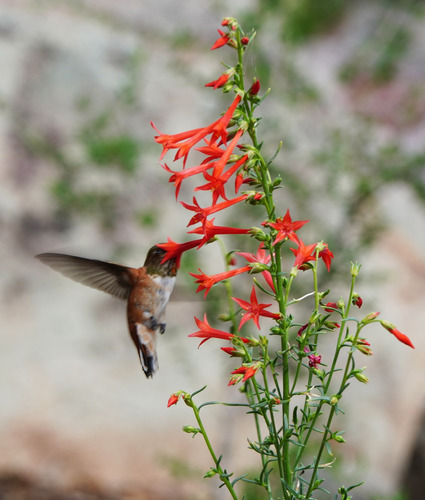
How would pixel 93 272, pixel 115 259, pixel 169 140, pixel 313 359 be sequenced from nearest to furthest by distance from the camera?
pixel 313 359 < pixel 169 140 < pixel 93 272 < pixel 115 259

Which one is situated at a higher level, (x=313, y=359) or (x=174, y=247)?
(x=174, y=247)

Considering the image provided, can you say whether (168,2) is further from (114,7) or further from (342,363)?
(342,363)

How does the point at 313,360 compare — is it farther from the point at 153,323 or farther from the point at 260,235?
the point at 153,323

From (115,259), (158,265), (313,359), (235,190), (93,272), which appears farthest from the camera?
(115,259)

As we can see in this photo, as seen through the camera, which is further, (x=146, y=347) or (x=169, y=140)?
(x=146, y=347)

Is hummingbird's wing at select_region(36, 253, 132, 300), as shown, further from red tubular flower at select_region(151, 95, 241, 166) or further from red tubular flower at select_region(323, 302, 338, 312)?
red tubular flower at select_region(323, 302, 338, 312)

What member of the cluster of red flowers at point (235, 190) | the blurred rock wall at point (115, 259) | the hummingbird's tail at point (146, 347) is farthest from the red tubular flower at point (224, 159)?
the blurred rock wall at point (115, 259)

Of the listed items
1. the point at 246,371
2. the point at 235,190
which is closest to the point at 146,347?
the point at 246,371
